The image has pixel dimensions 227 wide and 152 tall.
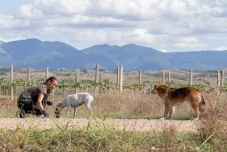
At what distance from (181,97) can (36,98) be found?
470 centimetres

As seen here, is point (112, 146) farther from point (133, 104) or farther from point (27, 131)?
point (133, 104)

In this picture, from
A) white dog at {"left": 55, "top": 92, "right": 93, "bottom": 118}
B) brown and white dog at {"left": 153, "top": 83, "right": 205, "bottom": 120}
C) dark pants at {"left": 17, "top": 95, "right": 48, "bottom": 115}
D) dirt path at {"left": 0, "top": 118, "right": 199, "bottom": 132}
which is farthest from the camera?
white dog at {"left": 55, "top": 92, "right": 93, "bottom": 118}

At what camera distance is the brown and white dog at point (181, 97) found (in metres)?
19.5

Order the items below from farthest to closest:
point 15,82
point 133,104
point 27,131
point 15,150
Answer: point 15,82 < point 133,104 < point 27,131 < point 15,150

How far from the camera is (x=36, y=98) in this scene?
58.3 feet

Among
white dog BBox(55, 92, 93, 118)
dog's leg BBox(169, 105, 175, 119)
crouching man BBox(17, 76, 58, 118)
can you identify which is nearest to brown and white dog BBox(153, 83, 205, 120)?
dog's leg BBox(169, 105, 175, 119)

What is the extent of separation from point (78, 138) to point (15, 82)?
A: 30273 millimetres

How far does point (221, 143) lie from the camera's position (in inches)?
482

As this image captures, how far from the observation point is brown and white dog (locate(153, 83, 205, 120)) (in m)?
19.5

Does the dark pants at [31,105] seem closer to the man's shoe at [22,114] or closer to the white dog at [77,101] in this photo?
the man's shoe at [22,114]

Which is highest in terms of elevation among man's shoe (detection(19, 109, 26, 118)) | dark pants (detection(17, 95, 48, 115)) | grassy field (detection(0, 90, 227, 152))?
dark pants (detection(17, 95, 48, 115))

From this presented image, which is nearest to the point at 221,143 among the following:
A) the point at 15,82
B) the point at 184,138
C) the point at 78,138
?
the point at 184,138

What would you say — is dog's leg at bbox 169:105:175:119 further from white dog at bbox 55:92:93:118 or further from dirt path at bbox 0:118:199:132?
white dog at bbox 55:92:93:118

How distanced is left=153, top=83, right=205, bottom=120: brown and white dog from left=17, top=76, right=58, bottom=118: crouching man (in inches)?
166
